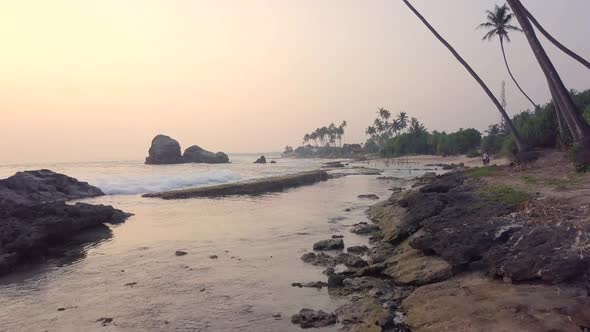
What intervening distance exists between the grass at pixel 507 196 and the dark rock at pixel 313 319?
8251 mm

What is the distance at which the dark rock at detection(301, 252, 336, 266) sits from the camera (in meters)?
13.9

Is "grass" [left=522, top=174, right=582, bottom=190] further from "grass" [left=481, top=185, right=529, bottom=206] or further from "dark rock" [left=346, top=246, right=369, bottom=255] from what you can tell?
"dark rock" [left=346, top=246, right=369, bottom=255]

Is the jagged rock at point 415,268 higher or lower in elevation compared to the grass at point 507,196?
lower

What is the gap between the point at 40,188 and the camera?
29.2 m

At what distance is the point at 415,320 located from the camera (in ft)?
27.1

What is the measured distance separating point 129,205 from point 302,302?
24892mm

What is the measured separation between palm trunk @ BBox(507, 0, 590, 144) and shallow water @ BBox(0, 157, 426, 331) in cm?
884

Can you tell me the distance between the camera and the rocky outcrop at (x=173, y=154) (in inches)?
4552

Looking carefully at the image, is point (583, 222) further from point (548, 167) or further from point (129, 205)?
point (129, 205)

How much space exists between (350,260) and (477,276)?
4.70 meters

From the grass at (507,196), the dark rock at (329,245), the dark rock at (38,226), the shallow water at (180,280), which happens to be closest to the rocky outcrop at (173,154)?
the shallow water at (180,280)

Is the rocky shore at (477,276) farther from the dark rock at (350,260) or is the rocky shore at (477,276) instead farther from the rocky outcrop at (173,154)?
the rocky outcrop at (173,154)

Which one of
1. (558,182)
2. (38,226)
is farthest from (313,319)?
(558,182)

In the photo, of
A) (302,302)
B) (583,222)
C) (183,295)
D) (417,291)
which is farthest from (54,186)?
→ (583,222)
